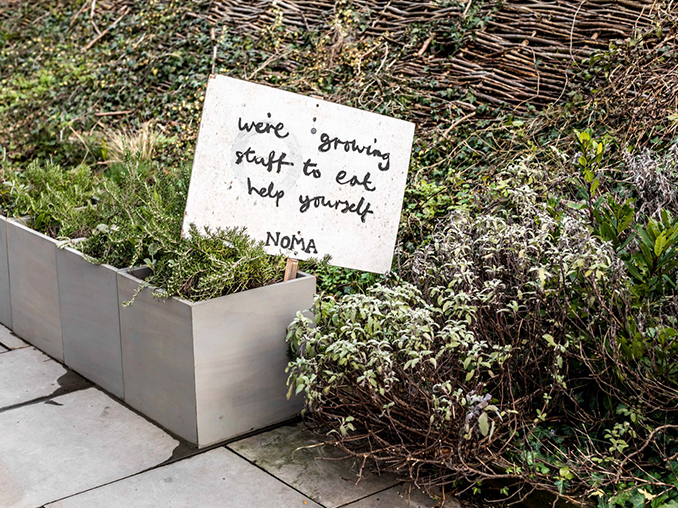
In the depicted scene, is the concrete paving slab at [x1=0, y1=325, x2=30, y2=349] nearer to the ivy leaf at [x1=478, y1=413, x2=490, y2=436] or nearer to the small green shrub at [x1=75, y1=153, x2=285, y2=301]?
the small green shrub at [x1=75, y1=153, x2=285, y2=301]

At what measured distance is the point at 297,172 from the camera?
3.37 metres

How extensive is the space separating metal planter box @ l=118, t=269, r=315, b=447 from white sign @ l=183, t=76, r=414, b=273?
270 millimetres

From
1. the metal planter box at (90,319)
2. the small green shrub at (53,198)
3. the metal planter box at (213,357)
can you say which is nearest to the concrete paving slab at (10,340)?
the metal planter box at (90,319)

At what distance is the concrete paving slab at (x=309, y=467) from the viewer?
2.91 m

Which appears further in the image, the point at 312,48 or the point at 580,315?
the point at 312,48

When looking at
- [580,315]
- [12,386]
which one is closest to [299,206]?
[580,315]

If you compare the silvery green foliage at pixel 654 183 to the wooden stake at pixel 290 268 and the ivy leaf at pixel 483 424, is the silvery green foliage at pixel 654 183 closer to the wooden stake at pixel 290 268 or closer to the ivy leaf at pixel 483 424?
the ivy leaf at pixel 483 424

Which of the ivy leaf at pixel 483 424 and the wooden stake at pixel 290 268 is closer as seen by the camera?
the ivy leaf at pixel 483 424

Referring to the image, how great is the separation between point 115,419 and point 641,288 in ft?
7.99

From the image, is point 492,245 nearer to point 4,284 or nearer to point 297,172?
point 297,172

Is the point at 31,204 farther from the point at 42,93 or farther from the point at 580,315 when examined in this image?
the point at 42,93

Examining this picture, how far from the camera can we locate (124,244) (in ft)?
11.9

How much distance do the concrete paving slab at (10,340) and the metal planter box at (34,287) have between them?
0.11 feet

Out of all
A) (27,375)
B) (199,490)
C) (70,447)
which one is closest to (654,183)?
(199,490)
